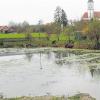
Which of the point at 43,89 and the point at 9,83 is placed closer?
the point at 43,89

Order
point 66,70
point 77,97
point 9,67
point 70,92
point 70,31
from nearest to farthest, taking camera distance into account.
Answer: point 77,97 → point 70,92 → point 66,70 → point 9,67 → point 70,31

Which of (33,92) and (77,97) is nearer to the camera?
(77,97)

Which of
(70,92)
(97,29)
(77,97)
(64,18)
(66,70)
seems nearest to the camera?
(77,97)

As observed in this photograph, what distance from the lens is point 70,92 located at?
20.7 meters

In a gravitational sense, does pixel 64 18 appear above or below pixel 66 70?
above

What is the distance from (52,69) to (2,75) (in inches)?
206

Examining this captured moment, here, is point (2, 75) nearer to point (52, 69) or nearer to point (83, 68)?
point (52, 69)

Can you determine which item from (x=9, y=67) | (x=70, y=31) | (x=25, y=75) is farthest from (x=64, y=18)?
(x=25, y=75)

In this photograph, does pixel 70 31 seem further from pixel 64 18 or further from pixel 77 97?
pixel 77 97

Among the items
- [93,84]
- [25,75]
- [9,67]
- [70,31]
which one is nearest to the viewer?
[93,84]

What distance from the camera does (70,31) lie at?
68.1 meters

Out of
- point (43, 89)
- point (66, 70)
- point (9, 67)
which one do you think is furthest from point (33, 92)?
point (9, 67)

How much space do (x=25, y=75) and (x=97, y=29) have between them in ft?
93.3

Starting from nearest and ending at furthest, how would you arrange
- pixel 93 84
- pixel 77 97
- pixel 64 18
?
pixel 77 97
pixel 93 84
pixel 64 18
